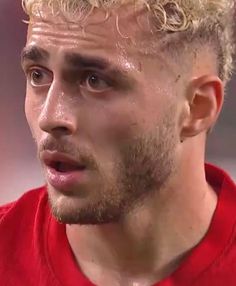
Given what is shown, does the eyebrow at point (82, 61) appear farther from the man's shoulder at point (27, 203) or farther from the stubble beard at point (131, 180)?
the man's shoulder at point (27, 203)

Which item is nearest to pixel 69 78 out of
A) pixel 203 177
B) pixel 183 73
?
pixel 183 73

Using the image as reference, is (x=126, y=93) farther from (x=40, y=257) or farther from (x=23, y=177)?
(x=23, y=177)

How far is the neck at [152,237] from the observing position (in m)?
1.00

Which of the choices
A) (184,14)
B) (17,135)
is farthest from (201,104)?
(17,135)

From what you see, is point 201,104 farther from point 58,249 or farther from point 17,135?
point 17,135

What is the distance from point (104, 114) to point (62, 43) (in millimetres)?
99

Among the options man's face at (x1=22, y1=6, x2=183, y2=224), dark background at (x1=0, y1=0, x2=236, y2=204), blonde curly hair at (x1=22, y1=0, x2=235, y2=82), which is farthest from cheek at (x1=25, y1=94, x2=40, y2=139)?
dark background at (x1=0, y1=0, x2=236, y2=204)

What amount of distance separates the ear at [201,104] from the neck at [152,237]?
6cm

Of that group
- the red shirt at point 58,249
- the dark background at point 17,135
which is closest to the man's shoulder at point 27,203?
the red shirt at point 58,249

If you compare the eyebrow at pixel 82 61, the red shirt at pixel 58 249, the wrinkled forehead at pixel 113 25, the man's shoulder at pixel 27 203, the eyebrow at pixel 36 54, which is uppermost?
the wrinkled forehead at pixel 113 25

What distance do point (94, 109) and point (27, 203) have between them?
0.90 ft

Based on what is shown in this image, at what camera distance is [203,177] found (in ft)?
3.42

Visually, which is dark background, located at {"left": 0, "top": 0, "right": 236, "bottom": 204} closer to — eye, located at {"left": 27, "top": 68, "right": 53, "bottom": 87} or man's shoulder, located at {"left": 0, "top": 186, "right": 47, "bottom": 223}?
man's shoulder, located at {"left": 0, "top": 186, "right": 47, "bottom": 223}

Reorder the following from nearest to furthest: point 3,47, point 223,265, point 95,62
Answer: point 95,62 < point 223,265 < point 3,47
